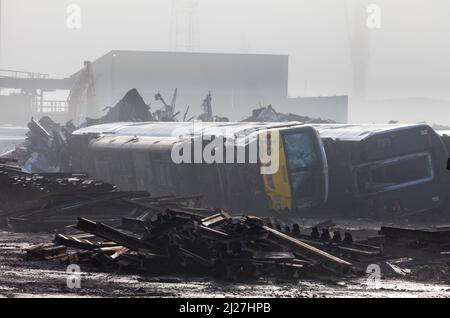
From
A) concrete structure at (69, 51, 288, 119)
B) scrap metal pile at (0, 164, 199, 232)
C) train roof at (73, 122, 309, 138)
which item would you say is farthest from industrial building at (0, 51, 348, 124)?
scrap metal pile at (0, 164, 199, 232)

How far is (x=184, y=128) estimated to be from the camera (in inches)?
1183

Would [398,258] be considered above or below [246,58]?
below

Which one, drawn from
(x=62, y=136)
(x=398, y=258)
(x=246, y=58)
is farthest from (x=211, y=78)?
(x=398, y=258)

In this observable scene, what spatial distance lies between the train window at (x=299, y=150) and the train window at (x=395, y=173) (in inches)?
58.3

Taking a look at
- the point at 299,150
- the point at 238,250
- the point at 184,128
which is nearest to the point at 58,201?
the point at 299,150

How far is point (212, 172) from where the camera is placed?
25.7 meters

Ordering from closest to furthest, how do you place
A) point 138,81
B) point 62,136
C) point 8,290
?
point 8,290
point 62,136
point 138,81

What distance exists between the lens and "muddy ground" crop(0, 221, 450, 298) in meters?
12.6

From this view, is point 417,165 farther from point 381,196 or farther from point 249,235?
point 249,235

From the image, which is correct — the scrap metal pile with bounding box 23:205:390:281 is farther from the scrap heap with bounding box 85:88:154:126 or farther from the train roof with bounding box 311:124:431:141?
the scrap heap with bounding box 85:88:154:126

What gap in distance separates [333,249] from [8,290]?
19.0ft

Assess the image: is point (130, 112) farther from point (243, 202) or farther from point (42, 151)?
point (243, 202)

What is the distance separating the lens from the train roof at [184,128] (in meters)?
26.2

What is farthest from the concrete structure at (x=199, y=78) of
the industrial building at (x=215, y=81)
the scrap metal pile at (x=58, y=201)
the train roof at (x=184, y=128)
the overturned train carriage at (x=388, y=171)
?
the scrap metal pile at (x=58, y=201)
